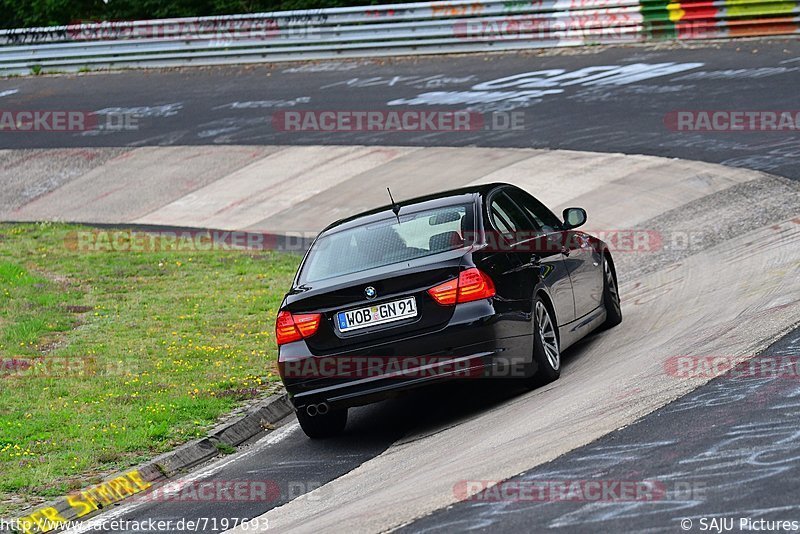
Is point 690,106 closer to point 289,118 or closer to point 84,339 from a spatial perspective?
point 289,118

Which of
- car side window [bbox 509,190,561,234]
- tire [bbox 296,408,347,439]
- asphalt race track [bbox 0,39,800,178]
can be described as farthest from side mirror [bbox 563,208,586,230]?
asphalt race track [bbox 0,39,800,178]

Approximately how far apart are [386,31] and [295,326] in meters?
20.4

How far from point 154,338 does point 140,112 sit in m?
15.6

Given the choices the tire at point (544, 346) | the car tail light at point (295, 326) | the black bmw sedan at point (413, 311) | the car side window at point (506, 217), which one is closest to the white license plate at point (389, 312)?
the black bmw sedan at point (413, 311)

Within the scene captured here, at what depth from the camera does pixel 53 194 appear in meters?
22.4

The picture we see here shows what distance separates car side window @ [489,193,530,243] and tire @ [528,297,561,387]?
23.5 inches

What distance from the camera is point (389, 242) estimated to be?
29.3 ft

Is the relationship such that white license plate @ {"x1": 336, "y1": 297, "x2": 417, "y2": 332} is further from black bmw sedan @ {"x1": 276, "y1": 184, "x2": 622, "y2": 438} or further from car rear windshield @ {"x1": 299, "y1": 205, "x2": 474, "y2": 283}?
car rear windshield @ {"x1": 299, "y1": 205, "x2": 474, "y2": 283}

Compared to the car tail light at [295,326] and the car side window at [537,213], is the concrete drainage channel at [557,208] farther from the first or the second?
the car side window at [537,213]

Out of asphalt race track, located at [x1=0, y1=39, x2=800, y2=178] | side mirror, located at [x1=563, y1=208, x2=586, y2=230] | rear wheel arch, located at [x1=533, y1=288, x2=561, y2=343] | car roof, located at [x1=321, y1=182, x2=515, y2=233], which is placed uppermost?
asphalt race track, located at [x1=0, y1=39, x2=800, y2=178]

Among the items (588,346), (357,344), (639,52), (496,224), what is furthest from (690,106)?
(357,344)

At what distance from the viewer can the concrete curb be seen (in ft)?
25.0

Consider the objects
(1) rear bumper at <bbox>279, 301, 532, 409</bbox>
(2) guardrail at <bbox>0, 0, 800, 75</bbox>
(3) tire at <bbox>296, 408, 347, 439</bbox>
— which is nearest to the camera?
(1) rear bumper at <bbox>279, 301, 532, 409</bbox>

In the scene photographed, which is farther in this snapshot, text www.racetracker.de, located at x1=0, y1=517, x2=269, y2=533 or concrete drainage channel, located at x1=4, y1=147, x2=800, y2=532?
concrete drainage channel, located at x1=4, y1=147, x2=800, y2=532
